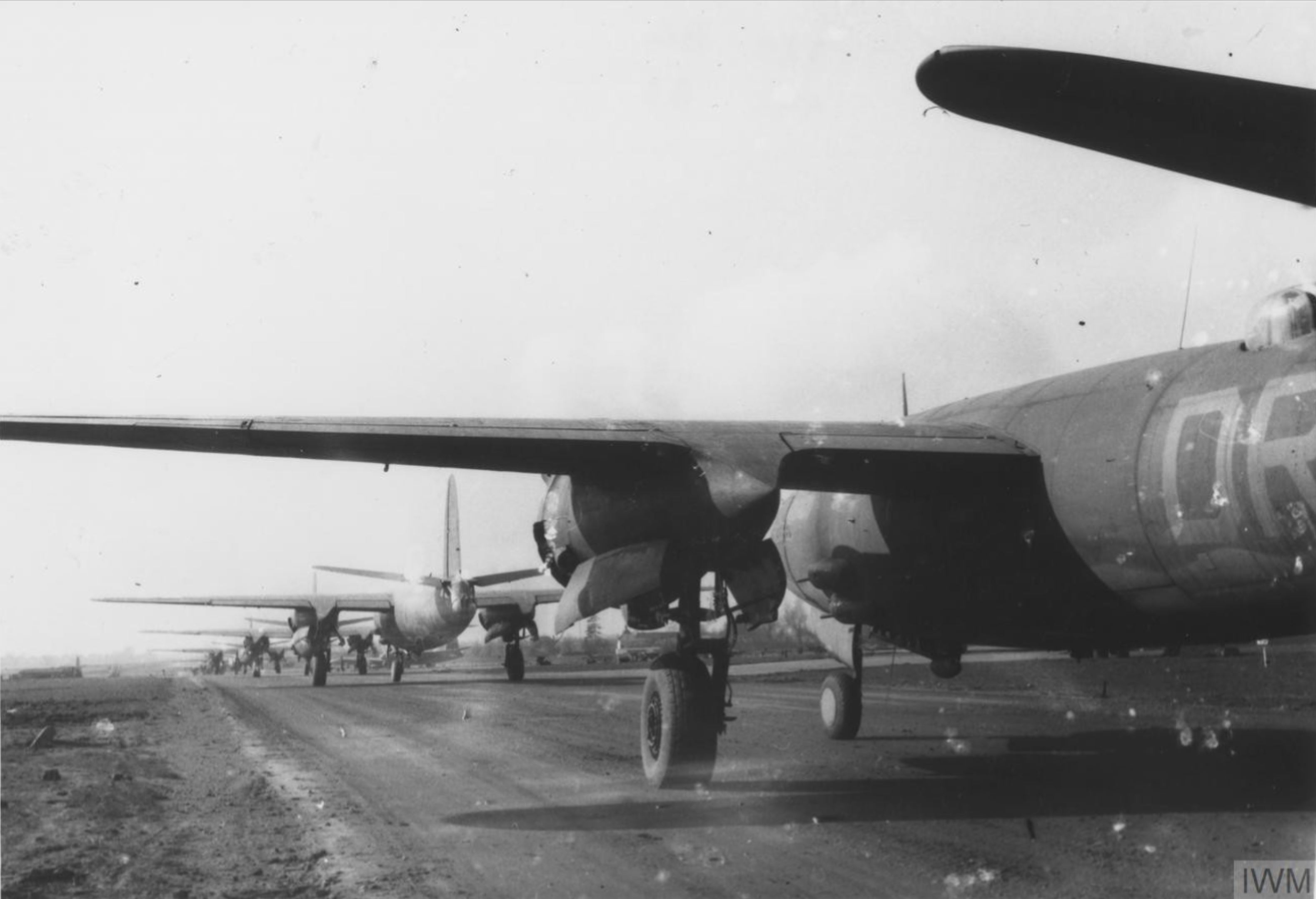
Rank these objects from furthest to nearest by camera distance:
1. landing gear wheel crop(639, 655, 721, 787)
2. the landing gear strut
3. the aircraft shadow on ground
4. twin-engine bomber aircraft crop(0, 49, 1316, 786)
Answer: the landing gear strut, landing gear wheel crop(639, 655, 721, 787), the aircraft shadow on ground, twin-engine bomber aircraft crop(0, 49, 1316, 786)

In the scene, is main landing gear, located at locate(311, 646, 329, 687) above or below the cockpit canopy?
below

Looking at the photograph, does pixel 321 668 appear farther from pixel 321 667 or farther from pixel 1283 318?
pixel 1283 318

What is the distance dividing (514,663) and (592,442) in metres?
28.8

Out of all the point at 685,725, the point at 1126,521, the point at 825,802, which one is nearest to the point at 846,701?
the point at 825,802

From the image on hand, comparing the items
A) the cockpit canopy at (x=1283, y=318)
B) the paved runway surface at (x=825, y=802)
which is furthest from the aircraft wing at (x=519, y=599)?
the cockpit canopy at (x=1283, y=318)

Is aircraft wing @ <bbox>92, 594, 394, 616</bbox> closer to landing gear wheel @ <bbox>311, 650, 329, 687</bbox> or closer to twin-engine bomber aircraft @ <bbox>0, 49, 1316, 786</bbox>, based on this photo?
landing gear wheel @ <bbox>311, 650, 329, 687</bbox>

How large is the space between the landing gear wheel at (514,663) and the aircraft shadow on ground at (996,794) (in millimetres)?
25188

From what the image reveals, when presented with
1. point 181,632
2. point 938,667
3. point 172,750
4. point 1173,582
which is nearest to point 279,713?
point 172,750

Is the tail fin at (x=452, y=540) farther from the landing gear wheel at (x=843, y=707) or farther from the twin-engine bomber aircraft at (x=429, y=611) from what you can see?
the landing gear wheel at (x=843, y=707)

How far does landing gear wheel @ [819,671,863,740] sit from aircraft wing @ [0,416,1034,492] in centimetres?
534

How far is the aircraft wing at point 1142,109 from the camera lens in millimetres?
2074

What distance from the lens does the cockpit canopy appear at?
6.66 m

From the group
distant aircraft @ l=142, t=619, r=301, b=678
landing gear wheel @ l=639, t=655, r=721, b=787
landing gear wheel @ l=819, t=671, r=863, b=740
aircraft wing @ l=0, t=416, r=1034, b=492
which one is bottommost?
distant aircraft @ l=142, t=619, r=301, b=678

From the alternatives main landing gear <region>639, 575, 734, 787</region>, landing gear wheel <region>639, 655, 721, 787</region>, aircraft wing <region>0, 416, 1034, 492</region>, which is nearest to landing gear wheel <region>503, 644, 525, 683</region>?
main landing gear <region>639, 575, 734, 787</region>
